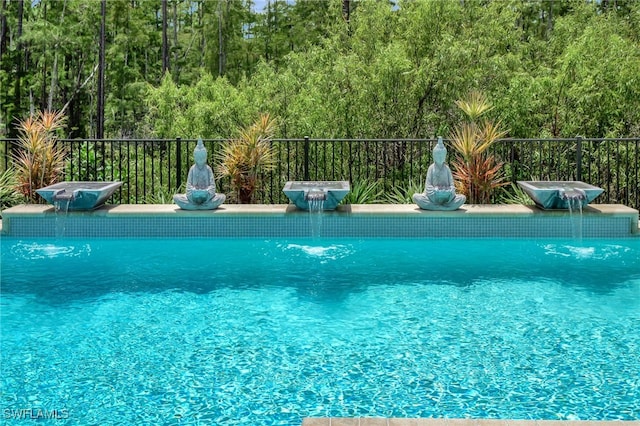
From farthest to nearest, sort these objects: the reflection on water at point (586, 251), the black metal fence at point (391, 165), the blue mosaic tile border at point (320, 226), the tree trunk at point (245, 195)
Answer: the black metal fence at point (391, 165) → the tree trunk at point (245, 195) → the blue mosaic tile border at point (320, 226) → the reflection on water at point (586, 251)

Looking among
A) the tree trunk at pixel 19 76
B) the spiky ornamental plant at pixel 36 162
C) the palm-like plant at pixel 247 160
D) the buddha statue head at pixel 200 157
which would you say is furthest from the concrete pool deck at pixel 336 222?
the tree trunk at pixel 19 76

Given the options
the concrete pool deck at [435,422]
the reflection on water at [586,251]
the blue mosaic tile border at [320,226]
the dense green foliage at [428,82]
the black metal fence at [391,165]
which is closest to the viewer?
the concrete pool deck at [435,422]

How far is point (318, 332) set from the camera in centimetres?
554

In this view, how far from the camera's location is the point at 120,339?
538 centimetres

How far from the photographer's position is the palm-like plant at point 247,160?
10.5m

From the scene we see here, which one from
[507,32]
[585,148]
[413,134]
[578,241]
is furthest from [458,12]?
[578,241]

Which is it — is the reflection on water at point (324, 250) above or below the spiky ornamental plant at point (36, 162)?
below

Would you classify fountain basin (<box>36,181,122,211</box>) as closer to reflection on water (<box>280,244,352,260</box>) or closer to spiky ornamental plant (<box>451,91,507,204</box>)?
reflection on water (<box>280,244,352,260</box>)

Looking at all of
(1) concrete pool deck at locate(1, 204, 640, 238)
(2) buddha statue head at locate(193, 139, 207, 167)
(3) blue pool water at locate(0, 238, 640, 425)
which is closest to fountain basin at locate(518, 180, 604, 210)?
(1) concrete pool deck at locate(1, 204, 640, 238)

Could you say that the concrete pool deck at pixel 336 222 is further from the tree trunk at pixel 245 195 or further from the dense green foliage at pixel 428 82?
the dense green foliage at pixel 428 82

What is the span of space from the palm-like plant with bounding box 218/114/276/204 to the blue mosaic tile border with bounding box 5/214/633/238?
1148mm

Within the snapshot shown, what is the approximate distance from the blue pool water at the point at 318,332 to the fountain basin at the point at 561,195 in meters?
0.59

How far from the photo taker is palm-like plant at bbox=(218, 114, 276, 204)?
10.5m

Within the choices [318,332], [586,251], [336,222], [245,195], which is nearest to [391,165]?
[245,195]
